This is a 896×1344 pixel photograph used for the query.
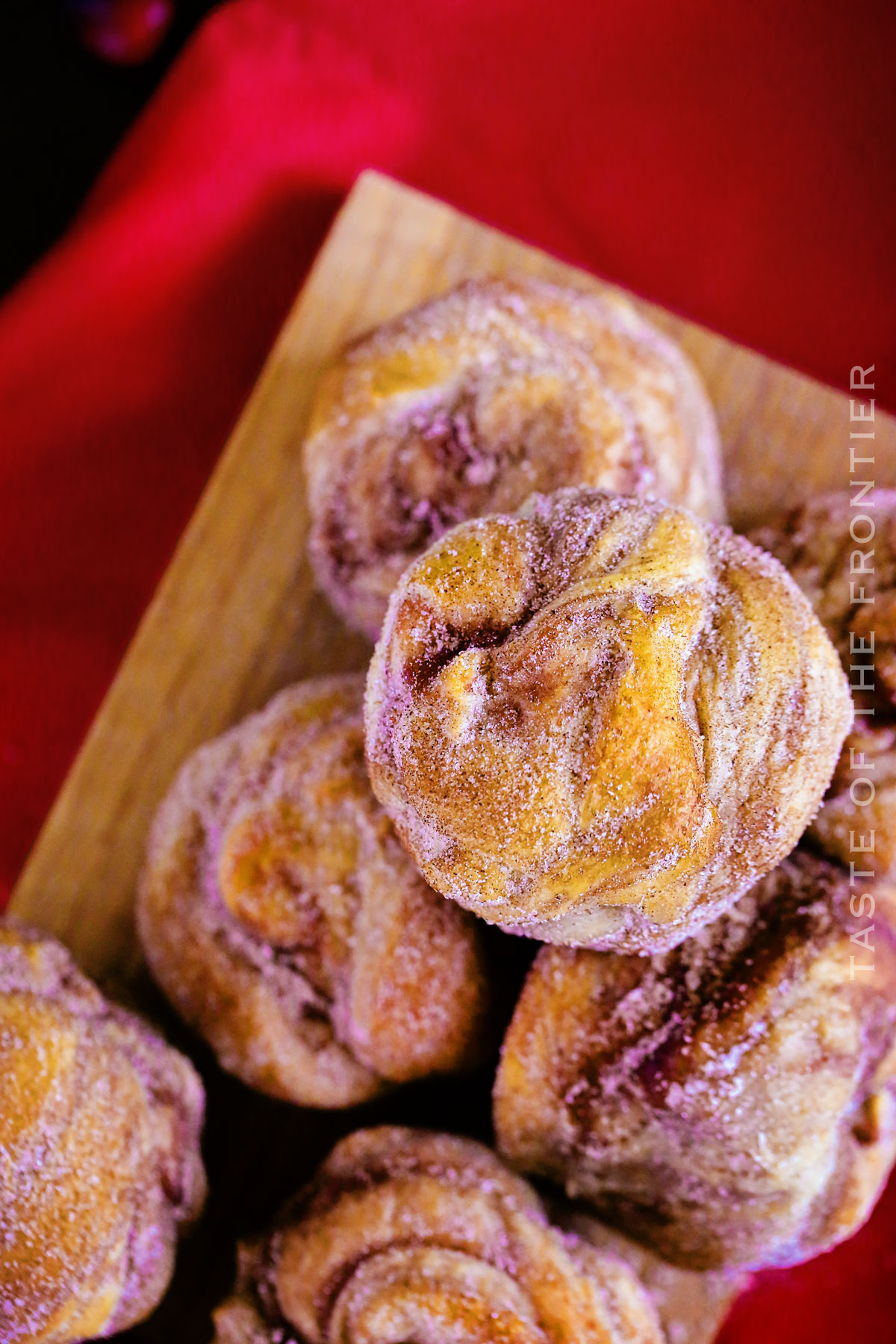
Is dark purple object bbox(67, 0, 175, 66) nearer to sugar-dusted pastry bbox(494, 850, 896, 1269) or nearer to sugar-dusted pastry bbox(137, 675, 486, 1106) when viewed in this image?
sugar-dusted pastry bbox(137, 675, 486, 1106)

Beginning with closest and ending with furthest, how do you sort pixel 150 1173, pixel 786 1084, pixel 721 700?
pixel 721 700
pixel 786 1084
pixel 150 1173

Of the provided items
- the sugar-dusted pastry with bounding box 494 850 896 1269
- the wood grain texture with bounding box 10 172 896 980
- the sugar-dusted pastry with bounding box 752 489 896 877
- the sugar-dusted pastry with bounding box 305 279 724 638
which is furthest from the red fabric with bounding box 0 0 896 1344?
the sugar-dusted pastry with bounding box 494 850 896 1269

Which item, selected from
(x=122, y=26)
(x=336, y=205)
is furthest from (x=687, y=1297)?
(x=122, y=26)

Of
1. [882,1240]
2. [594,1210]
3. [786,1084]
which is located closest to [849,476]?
[786,1084]

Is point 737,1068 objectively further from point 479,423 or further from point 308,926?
point 479,423

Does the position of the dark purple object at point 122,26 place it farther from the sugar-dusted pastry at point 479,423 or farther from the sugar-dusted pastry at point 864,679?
the sugar-dusted pastry at point 864,679

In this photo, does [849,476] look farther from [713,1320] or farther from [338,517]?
[713,1320]
